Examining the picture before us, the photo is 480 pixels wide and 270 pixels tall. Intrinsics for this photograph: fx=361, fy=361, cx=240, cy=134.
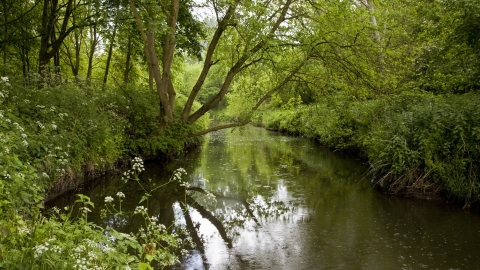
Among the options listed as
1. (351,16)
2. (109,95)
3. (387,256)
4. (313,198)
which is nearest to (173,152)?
(109,95)

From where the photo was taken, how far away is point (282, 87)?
14.7 meters

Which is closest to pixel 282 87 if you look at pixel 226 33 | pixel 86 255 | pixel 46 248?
pixel 226 33

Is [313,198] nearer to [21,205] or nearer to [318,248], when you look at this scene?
[318,248]

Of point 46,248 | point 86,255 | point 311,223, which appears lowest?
point 311,223

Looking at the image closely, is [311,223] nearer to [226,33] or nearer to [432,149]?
[432,149]

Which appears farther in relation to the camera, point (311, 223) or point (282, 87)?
point (282, 87)

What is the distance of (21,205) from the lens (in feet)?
14.3

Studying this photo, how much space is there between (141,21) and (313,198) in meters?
7.42

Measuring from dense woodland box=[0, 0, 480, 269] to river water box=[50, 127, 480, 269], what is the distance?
1112 mm

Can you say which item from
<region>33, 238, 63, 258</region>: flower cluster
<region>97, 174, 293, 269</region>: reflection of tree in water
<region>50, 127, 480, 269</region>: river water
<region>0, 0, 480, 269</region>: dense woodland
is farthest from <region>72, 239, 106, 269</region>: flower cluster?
<region>97, 174, 293, 269</region>: reflection of tree in water

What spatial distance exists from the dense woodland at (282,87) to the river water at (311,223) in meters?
1.11

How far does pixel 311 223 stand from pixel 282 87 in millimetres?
8072

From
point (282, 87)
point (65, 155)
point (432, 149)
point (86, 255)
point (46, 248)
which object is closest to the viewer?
point (46, 248)

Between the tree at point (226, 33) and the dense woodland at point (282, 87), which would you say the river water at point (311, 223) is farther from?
the tree at point (226, 33)
